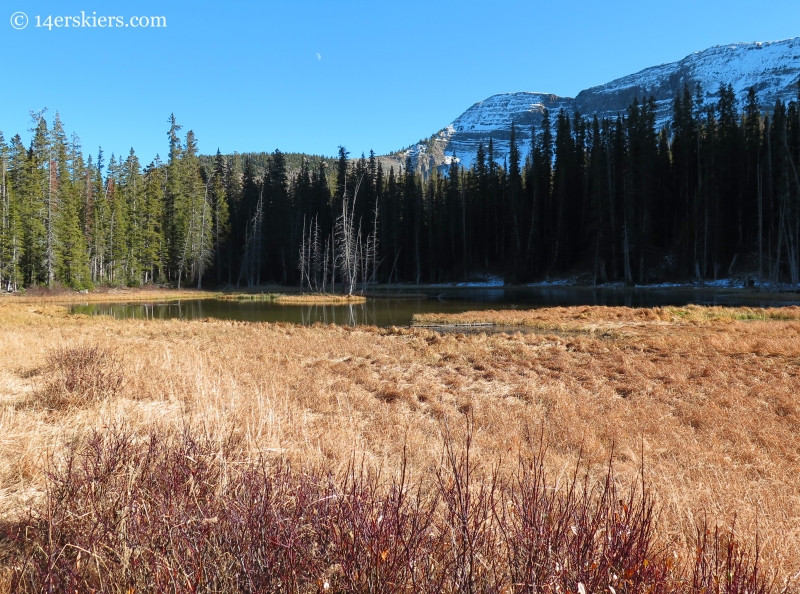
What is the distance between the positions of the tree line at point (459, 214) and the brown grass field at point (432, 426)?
99.3ft

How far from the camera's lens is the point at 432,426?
6.83 meters

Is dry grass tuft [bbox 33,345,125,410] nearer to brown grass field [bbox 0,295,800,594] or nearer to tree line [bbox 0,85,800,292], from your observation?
brown grass field [bbox 0,295,800,594]

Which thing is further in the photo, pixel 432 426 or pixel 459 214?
pixel 459 214

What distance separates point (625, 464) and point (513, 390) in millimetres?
3847

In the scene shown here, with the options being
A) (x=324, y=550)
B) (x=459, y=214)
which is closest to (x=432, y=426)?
(x=324, y=550)

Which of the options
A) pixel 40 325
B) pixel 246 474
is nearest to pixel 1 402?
pixel 246 474

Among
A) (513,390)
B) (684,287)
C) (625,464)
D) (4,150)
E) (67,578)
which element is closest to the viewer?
(67,578)

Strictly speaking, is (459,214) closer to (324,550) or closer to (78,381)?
(78,381)

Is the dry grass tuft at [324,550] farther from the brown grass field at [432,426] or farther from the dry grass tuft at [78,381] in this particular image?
the dry grass tuft at [78,381]

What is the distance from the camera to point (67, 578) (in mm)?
2156

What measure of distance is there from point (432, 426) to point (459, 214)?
209 feet

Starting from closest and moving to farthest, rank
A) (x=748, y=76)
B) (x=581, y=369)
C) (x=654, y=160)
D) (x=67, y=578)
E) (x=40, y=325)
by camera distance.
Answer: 1. (x=67, y=578)
2. (x=581, y=369)
3. (x=40, y=325)
4. (x=654, y=160)
5. (x=748, y=76)

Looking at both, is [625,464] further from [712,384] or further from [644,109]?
[644,109]

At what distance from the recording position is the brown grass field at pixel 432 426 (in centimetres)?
260
